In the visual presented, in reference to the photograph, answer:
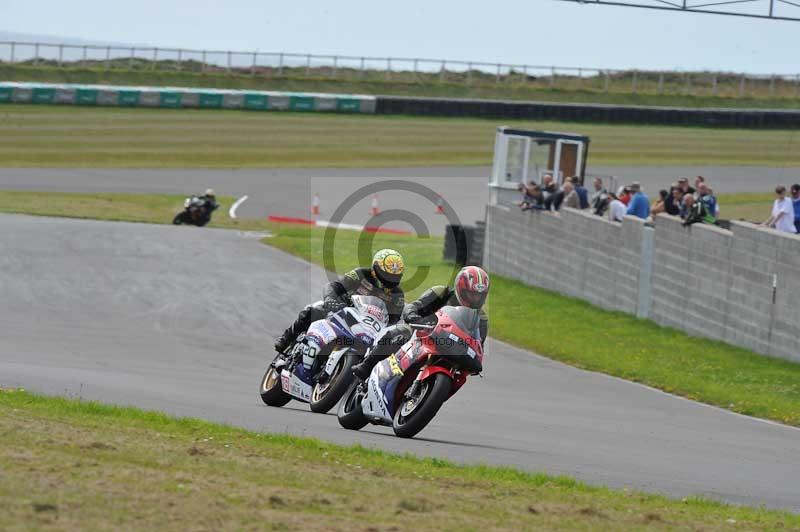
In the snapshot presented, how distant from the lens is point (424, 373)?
11.2 m

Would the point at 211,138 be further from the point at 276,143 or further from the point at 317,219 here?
the point at 317,219

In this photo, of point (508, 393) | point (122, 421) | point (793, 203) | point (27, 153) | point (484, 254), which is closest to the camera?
point (122, 421)

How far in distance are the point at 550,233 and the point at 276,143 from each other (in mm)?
34090

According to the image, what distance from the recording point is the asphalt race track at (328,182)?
45.5 m

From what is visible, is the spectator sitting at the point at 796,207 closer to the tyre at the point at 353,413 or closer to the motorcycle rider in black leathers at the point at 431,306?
the motorcycle rider in black leathers at the point at 431,306

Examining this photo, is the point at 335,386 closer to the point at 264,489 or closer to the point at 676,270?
the point at 264,489

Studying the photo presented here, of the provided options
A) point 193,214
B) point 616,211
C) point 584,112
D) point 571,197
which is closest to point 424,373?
point 616,211

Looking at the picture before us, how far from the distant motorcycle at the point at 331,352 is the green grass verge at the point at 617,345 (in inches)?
241

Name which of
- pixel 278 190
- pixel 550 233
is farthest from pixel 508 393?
pixel 278 190

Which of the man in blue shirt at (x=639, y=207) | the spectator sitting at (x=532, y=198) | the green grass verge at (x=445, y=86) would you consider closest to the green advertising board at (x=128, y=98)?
the green grass verge at (x=445, y=86)

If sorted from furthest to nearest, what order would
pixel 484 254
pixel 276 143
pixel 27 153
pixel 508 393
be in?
pixel 276 143
pixel 27 153
pixel 484 254
pixel 508 393

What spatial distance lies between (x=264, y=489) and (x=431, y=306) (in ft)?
14.9

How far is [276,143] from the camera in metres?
60.5

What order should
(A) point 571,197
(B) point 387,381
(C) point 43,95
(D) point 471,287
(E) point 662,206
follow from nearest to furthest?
(D) point 471,287, (B) point 387,381, (E) point 662,206, (A) point 571,197, (C) point 43,95
